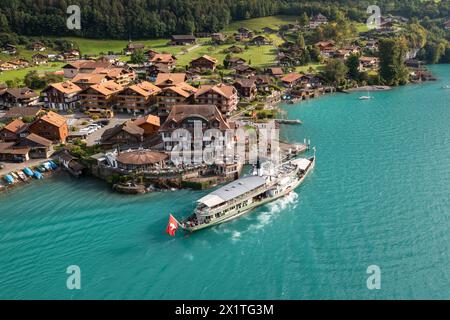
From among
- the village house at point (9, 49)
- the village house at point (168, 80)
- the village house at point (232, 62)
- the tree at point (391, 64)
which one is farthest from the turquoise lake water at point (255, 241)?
the village house at point (9, 49)

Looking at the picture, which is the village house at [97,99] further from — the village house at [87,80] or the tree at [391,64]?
the tree at [391,64]

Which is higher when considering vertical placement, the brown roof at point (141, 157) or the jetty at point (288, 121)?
the jetty at point (288, 121)

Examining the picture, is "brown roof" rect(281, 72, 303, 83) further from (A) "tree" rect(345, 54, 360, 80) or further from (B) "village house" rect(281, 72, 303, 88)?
(A) "tree" rect(345, 54, 360, 80)

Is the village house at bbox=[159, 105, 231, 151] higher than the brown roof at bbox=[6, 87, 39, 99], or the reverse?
the brown roof at bbox=[6, 87, 39, 99]

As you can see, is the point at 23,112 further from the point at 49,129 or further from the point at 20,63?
the point at 20,63

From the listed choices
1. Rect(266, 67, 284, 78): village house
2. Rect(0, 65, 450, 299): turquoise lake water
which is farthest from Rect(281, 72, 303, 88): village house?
Rect(0, 65, 450, 299): turquoise lake water

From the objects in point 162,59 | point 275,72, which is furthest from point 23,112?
point 275,72
